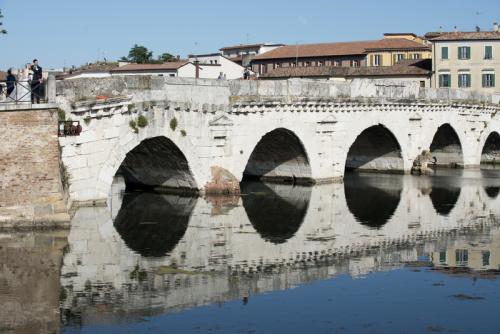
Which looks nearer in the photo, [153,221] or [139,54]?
[153,221]

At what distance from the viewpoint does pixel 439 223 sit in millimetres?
27453

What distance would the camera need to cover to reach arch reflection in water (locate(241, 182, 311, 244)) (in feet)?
83.5

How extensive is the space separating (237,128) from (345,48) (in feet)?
150

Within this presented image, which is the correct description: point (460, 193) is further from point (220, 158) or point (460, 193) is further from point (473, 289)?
point (473, 289)

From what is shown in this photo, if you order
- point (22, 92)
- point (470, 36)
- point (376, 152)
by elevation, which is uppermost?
point (470, 36)

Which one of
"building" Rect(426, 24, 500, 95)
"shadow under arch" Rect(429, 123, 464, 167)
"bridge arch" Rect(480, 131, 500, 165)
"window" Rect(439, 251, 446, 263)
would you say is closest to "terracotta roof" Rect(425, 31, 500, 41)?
"building" Rect(426, 24, 500, 95)

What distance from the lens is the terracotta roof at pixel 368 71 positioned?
65062mm

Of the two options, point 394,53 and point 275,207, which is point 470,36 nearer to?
point 394,53

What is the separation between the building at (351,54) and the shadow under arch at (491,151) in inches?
856

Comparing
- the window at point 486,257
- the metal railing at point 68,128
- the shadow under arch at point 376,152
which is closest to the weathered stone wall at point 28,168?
the metal railing at point 68,128

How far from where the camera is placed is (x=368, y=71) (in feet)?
218

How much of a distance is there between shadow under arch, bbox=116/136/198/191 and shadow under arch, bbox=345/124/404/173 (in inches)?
512

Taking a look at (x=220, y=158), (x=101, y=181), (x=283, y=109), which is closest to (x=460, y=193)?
(x=283, y=109)

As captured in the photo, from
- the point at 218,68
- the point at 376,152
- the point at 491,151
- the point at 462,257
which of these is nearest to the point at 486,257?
the point at 462,257
